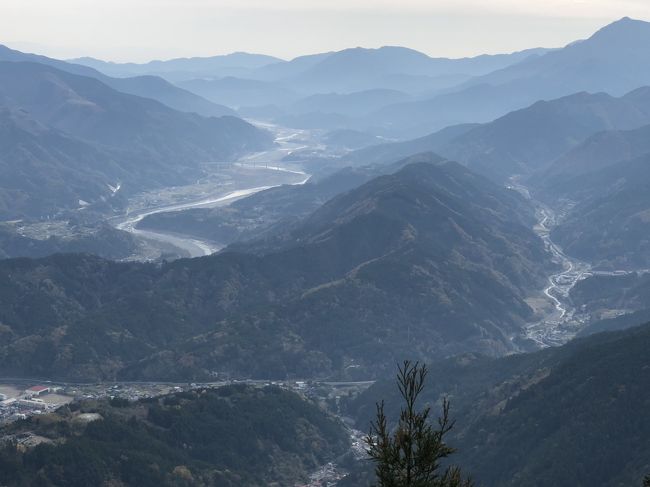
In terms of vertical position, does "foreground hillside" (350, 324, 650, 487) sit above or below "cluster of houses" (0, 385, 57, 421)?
below

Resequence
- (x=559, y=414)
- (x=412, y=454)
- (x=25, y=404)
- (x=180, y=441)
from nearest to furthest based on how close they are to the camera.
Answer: (x=412, y=454), (x=559, y=414), (x=180, y=441), (x=25, y=404)

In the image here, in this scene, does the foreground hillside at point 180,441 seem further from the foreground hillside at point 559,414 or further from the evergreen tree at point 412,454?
the evergreen tree at point 412,454

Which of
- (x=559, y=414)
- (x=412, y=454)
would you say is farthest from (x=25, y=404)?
(x=412, y=454)

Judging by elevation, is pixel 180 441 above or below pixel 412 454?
below

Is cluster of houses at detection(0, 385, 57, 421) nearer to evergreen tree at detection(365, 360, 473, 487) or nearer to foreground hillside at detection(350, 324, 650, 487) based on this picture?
foreground hillside at detection(350, 324, 650, 487)

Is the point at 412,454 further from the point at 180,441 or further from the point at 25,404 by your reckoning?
the point at 25,404

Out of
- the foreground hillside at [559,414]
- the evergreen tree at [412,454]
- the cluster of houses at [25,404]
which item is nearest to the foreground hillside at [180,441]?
the foreground hillside at [559,414]

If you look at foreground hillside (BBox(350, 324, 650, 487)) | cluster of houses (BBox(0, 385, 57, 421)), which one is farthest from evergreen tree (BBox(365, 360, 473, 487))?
cluster of houses (BBox(0, 385, 57, 421))
